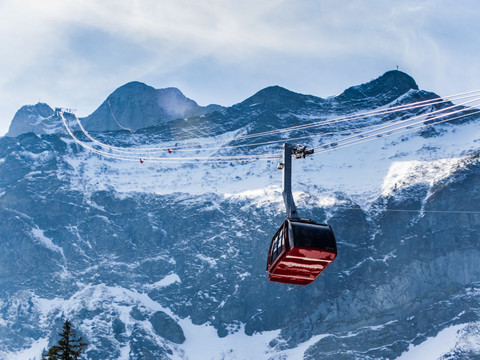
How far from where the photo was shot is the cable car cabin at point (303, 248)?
3772cm

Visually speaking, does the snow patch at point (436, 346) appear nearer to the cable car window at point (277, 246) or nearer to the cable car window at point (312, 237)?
the cable car window at point (277, 246)

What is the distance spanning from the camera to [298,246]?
123 ft

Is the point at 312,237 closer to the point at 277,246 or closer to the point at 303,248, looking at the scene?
the point at 303,248

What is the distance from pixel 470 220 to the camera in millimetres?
186875

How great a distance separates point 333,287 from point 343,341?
20.3 m

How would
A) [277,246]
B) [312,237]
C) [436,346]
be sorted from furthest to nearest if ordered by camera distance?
[436,346]
[277,246]
[312,237]

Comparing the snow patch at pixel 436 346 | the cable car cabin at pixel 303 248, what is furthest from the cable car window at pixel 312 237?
the snow patch at pixel 436 346

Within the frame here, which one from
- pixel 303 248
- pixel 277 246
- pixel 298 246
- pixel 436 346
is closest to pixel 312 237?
pixel 303 248

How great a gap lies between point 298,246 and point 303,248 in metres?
0.34

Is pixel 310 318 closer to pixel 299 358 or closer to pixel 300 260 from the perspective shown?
pixel 299 358

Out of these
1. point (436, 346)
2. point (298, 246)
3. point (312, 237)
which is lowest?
point (436, 346)

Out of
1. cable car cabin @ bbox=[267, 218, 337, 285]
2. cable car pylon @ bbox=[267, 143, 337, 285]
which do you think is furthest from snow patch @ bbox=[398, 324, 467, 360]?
cable car cabin @ bbox=[267, 218, 337, 285]

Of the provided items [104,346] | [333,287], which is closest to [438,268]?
[333,287]

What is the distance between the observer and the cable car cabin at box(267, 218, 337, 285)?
37.7 meters
